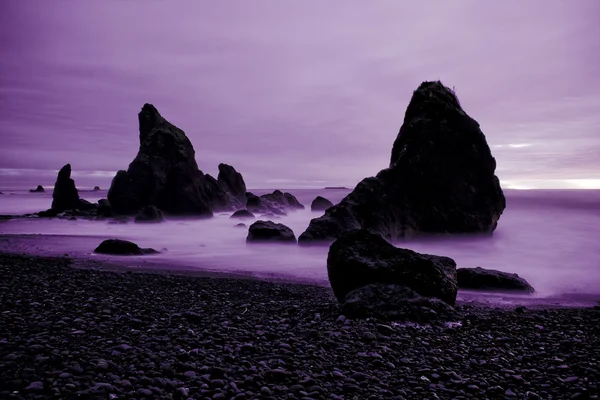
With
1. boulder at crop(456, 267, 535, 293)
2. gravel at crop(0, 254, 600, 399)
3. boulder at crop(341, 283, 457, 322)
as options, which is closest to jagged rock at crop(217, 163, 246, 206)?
boulder at crop(456, 267, 535, 293)

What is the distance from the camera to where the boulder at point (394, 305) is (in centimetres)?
877

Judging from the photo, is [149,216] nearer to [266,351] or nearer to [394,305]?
[394,305]

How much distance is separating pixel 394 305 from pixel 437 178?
18.2 m

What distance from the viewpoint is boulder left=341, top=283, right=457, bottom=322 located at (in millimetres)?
8773

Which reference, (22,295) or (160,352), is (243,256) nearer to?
(22,295)

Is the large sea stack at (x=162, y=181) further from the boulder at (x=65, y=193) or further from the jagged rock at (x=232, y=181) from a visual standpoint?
the jagged rock at (x=232, y=181)

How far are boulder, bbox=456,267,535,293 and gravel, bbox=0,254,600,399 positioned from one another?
3.20 metres

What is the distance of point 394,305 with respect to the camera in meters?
8.99

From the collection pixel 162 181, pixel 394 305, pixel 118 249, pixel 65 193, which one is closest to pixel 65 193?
pixel 65 193

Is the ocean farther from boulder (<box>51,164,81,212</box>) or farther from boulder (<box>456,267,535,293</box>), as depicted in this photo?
boulder (<box>51,164,81,212</box>)

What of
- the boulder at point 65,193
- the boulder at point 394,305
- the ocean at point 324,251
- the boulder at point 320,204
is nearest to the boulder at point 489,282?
the ocean at point 324,251

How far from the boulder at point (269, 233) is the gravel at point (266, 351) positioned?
48.3 ft

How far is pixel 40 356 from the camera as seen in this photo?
5500mm

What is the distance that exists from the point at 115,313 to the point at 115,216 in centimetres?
4294
